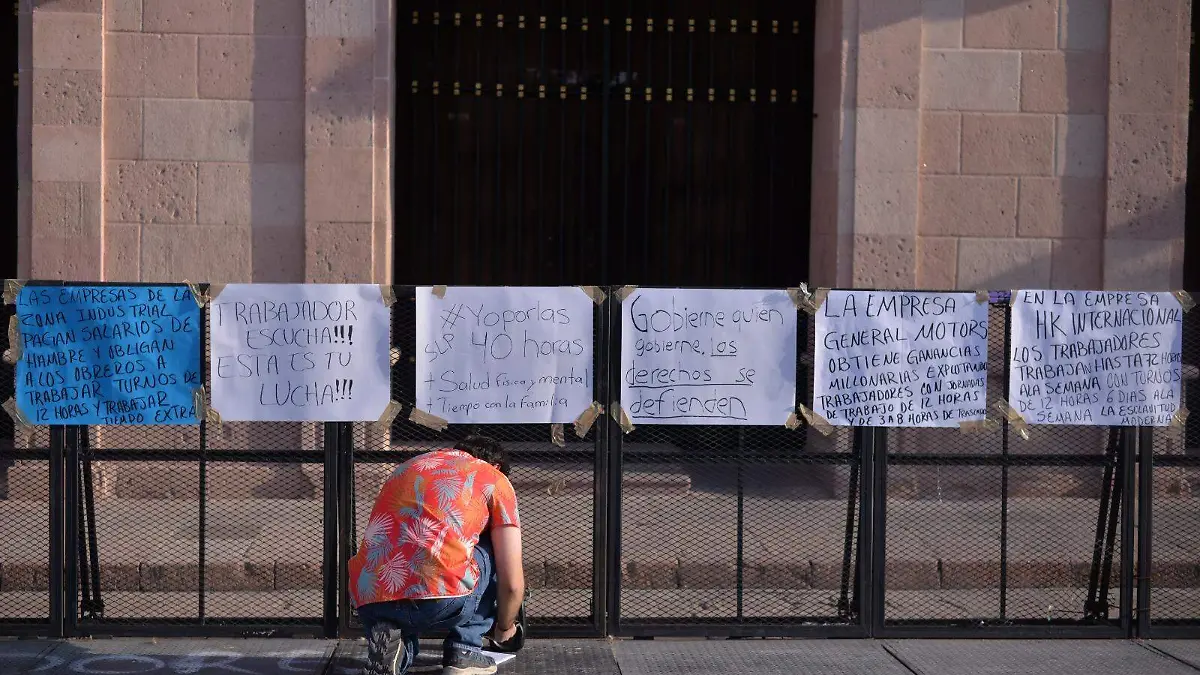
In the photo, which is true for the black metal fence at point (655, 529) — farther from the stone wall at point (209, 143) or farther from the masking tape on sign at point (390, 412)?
the stone wall at point (209, 143)

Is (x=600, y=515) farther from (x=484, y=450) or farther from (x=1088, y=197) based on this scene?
(x=1088, y=197)

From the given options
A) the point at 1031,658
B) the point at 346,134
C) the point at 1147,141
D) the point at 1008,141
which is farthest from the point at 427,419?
the point at 1147,141

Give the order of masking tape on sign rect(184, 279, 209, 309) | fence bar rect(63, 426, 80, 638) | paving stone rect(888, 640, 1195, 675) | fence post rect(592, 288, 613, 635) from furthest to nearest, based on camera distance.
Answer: fence post rect(592, 288, 613, 635) → fence bar rect(63, 426, 80, 638) → masking tape on sign rect(184, 279, 209, 309) → paving stone rect(888, 640, 1195, 675)

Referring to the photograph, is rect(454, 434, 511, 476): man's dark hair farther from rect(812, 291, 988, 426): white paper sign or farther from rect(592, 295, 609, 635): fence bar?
rect(812, 291, 988, 426): white paper sign

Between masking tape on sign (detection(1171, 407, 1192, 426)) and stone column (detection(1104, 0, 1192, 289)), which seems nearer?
masking tape on sign (detection(1171, 407, 1192, 426))

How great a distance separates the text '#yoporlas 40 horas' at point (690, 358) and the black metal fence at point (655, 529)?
134 mm

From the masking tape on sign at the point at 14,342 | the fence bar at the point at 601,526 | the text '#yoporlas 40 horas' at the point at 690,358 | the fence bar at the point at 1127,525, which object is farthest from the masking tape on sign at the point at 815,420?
the masking tape on sign at the point at 14,342

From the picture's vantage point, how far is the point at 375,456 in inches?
260

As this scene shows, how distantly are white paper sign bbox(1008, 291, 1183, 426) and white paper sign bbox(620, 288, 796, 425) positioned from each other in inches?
45.2

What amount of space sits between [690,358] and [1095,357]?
6.49ft

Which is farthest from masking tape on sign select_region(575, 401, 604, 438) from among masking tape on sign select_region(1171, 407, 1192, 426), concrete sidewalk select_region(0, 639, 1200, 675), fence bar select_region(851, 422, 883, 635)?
masking tape on sign select_region(1171, 407, 1192, 426)

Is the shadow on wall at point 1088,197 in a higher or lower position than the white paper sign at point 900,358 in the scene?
higher

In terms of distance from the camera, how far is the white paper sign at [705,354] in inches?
255

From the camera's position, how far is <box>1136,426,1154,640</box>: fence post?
6.75 meters
